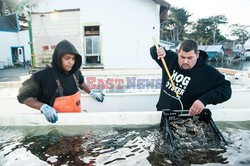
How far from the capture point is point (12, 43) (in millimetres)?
24562

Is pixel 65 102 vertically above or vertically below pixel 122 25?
below

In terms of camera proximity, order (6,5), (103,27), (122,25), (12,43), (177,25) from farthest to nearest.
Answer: (177,25) → (6,5) → (12,43) → (103,27) → (122,25)

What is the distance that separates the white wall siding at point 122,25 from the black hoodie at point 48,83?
249 inches

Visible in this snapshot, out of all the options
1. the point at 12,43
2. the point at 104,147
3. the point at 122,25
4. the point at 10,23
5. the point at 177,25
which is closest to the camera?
the point at 104,147

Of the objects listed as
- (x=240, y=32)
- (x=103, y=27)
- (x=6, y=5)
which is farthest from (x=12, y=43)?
(x=240, y=32)

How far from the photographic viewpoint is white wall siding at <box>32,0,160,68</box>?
8.73m

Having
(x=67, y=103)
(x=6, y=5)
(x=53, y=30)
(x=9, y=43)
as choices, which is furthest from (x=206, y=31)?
(x=67, y=103)

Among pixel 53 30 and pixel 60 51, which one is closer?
pixel 60 51

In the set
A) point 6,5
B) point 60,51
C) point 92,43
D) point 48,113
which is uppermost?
point 6,5

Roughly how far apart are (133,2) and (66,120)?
23.4 ft

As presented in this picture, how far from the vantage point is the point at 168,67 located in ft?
10.8

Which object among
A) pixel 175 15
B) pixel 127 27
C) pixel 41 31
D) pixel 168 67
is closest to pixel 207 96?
pixel 168 67

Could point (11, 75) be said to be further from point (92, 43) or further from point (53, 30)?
point (92, 43)

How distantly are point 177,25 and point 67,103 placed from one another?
5494cm
